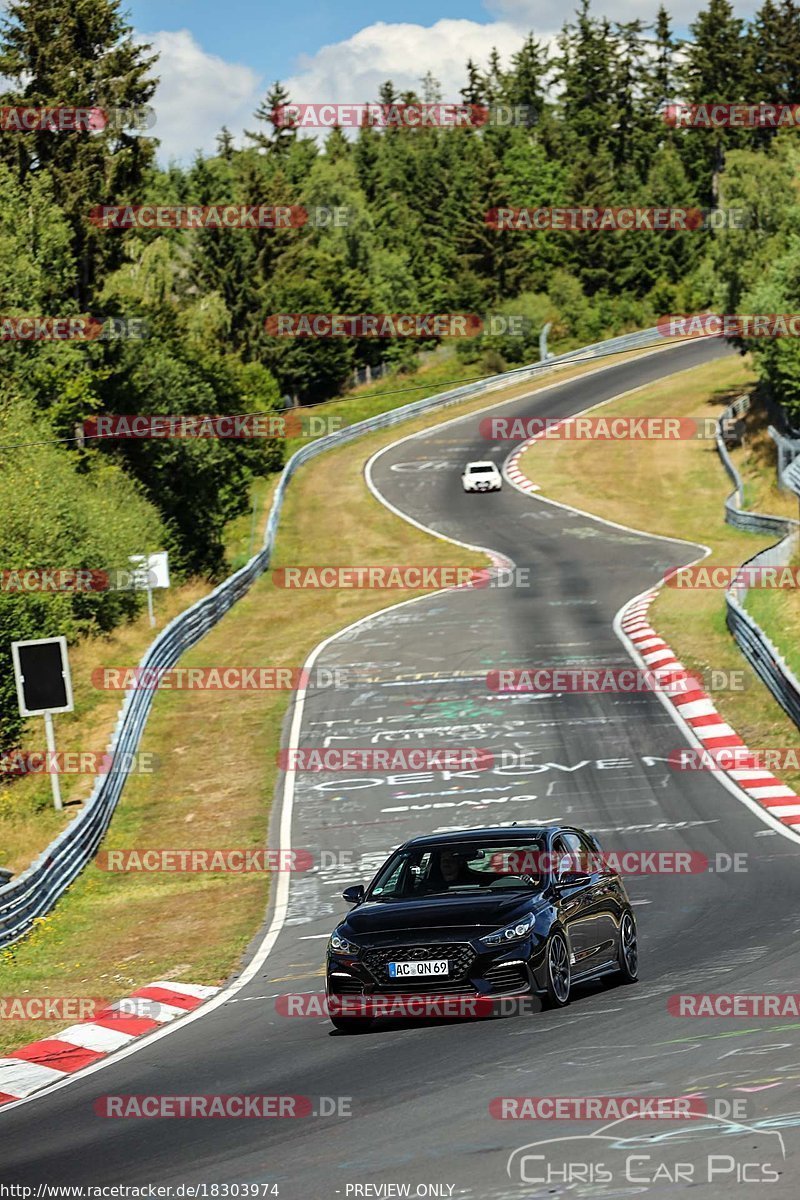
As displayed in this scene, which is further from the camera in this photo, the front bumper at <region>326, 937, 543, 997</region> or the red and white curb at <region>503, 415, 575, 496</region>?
the red and white curb at <region>503, 415, 575, 496</region>

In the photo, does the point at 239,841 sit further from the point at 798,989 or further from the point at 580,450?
the point at 580,450

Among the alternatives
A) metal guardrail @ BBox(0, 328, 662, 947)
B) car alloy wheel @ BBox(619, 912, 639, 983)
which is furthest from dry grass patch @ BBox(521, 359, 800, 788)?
car alloy wheel @ BBox(619, 912, 639, 983)

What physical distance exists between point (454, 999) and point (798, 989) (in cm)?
264

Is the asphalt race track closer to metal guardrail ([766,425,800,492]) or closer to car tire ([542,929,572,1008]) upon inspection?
car tire ([542,929,572,1008])

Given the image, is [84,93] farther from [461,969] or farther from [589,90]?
[589,90]

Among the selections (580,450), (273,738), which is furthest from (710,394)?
(273,738)

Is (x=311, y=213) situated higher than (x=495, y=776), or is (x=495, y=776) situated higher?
(x=311, y=213)

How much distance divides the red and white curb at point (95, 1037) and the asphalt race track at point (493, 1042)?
1.42ft

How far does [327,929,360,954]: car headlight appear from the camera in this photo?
41.2ft

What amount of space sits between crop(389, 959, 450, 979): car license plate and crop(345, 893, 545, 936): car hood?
0.93 feet

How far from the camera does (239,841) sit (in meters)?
25.9

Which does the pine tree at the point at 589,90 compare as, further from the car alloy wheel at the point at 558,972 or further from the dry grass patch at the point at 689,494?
the car alloy wheel at the point at 558,972

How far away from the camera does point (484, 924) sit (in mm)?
12344

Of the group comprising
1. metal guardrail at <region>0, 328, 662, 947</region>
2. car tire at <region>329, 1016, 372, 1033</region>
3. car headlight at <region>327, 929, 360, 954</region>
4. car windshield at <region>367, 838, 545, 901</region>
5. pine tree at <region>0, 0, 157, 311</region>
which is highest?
pine tree at <region>0, 0, 157, 311</region>
